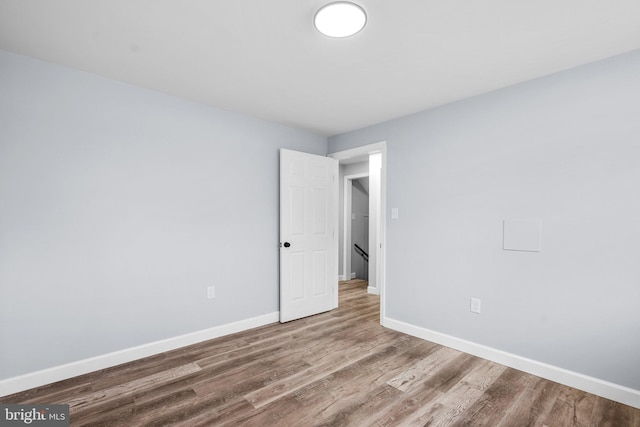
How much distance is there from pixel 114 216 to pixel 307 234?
2.08m

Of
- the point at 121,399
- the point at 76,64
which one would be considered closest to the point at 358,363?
the point at 121,399

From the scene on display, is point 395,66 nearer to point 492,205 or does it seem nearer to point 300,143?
point 492,205

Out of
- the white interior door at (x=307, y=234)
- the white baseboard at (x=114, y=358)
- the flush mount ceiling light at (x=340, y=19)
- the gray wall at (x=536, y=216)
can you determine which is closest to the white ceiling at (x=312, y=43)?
the flush mount ceiling light at (x=340, y=19)

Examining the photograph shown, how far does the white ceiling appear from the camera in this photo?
1667 millimetres

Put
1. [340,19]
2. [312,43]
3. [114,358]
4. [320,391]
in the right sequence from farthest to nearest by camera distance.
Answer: [114,358], [320,391], [312,43], [340,19]

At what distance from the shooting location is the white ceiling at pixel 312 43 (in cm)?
167

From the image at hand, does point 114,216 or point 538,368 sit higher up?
point 114,216

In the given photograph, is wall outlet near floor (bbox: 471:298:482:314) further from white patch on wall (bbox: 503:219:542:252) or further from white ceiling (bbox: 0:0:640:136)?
white ceiling (bbox: 0:0:640:136)

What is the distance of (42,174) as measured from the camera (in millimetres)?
2217

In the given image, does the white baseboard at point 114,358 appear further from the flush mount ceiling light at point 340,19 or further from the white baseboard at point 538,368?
the flush mount ceiling light at point 340,19

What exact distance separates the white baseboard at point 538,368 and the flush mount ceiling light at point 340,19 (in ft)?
9.24

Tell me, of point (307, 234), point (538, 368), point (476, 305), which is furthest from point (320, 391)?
point (307, 234)

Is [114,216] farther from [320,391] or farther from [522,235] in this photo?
[522,235]

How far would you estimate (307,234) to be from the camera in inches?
151
